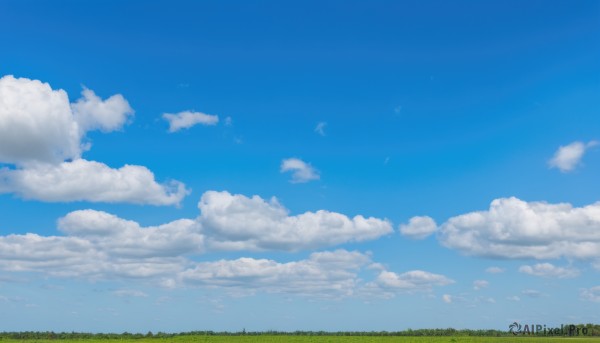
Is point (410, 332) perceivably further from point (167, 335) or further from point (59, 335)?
point (59, 335)

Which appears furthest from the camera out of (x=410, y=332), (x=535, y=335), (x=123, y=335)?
(x=410, y=332)

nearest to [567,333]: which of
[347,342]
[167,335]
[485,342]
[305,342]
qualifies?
[485,342]

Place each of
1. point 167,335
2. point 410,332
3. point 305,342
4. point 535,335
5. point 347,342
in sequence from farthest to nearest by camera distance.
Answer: point 410,332, point 167,335, point 535,335, point 347,342, point 305,342

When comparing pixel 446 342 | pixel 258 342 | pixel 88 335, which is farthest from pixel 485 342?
pixel 88 335

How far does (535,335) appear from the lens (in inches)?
4003

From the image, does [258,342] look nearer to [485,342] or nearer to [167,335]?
[485,342]

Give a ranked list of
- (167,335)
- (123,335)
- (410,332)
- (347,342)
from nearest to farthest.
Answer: (347,342), (123,335), (167,335), (410,332)

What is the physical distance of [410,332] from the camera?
142000 mm

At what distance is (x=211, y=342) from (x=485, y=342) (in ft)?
129

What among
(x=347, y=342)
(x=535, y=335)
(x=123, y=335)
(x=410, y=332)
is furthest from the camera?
(x=410, y=332)

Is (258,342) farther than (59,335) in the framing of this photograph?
No

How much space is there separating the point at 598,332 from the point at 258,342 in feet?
209

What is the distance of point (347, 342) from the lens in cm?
8725

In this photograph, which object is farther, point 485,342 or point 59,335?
point 59,335
